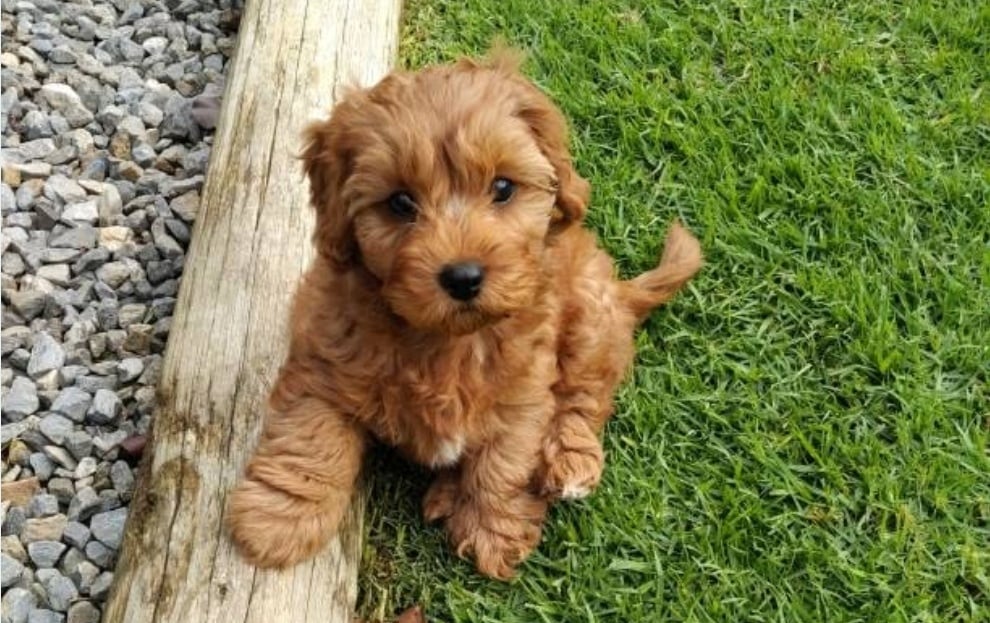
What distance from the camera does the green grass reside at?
12.6 ft

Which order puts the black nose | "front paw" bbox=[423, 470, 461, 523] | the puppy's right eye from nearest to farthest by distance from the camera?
the black nose
the puppy's right eye
"front paw" bbox=[423, 470, 461, 523]

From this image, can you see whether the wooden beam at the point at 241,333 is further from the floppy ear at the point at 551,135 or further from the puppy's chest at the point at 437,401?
the floppy ear at the point at 551,135

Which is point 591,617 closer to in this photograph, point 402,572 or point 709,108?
point 402,572

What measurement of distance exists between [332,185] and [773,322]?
1.88 m

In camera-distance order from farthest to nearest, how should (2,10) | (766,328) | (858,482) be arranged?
(2,10), (766,328), (858,482)

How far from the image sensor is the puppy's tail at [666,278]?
4.31 m

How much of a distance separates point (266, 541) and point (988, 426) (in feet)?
7.89

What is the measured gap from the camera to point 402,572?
3883mm

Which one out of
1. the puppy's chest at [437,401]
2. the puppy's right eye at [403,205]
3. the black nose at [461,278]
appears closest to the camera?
the black nose at [461,278]

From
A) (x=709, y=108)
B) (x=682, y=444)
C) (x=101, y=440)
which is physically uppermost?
(x=709, y=108)

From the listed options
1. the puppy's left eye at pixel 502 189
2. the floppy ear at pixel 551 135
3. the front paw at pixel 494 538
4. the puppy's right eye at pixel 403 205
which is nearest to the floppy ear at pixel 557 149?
the floppy ear at pixel 551 135

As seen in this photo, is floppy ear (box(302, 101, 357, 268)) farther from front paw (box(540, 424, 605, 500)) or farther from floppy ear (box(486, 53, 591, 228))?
front paw (box(540, 424, 605, 500))

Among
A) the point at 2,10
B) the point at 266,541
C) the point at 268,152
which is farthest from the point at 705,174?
the point at 2,10

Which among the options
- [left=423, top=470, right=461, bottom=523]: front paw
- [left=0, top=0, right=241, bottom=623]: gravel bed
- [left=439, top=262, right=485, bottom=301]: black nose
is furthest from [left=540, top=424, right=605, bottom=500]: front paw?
[left=0, top=0, right=241, bottom=623]: gravel bed
